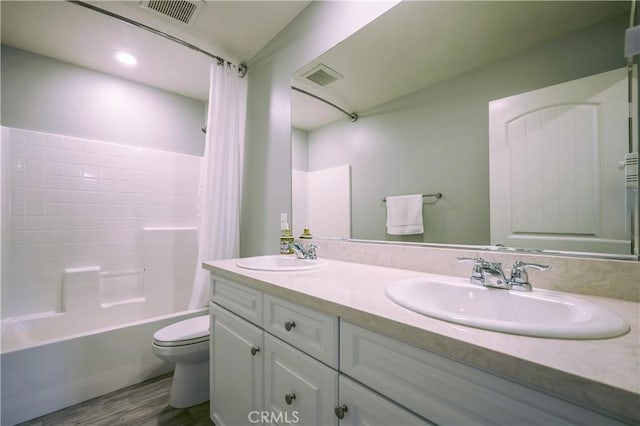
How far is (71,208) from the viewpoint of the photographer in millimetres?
2008

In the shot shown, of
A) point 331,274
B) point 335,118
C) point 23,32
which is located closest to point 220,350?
point 331,274

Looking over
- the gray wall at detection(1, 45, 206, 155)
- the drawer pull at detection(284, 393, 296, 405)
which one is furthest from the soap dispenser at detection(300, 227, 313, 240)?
the gray wall at detection(1, 45, 206, 155)

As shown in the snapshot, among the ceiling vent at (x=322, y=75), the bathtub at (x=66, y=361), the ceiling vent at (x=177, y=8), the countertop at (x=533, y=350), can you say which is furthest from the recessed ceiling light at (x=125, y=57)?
the countertop at (x=533, y=350)

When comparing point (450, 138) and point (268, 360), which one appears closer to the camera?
point (268, 360)

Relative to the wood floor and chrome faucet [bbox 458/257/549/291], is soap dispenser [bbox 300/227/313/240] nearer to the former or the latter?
chrome faucet [bbox 458/257/549/291]

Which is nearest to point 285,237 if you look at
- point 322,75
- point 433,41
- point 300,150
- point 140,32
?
point 300,150

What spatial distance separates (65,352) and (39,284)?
73 centimetres

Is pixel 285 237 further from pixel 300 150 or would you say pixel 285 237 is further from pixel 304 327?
pixel 304 327

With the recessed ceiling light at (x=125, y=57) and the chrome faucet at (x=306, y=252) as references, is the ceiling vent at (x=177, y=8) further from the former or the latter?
the chrome faucet at (x=306, y=252)

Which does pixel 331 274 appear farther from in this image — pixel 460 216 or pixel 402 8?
pixel 402 8

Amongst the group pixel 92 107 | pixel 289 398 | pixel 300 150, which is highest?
pixel 92 107

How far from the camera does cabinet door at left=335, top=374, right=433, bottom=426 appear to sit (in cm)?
53

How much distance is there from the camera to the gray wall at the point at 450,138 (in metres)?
0.77

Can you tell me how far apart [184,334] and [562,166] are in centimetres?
191
